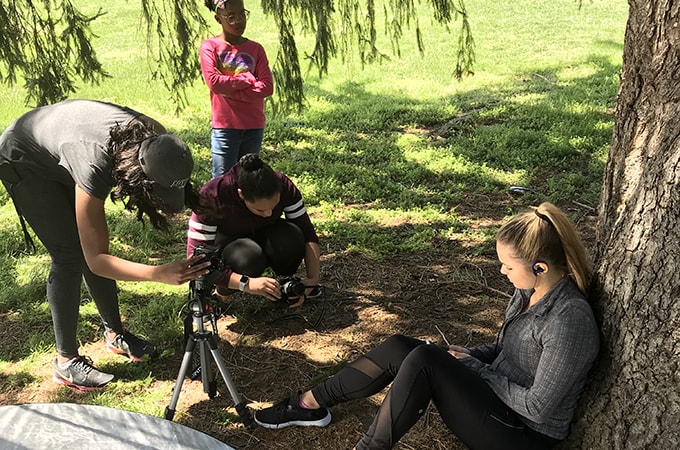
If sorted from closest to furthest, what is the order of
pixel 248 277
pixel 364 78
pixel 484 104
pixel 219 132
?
pixel 248 277 → pixel 219 132 → pixel 484 104 → pixel 364 78

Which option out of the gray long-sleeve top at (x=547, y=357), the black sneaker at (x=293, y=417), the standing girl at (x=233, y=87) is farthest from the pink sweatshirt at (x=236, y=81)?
the gray long-sleeve top at (x=547, y=357)

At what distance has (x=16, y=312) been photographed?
360 cm

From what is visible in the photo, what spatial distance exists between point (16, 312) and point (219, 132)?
5.74 feet

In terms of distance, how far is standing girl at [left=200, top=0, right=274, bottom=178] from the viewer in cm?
426

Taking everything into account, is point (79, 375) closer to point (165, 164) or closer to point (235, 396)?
point (235, 396)

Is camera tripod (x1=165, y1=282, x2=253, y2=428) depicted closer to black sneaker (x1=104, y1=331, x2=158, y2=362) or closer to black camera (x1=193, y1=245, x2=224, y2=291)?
black camera (x1=193, y1=245, x2=224, y2=291)

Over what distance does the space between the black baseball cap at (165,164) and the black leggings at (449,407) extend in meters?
1.05

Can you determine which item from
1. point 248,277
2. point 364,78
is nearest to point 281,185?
point 248,277

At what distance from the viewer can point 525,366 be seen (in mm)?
2137

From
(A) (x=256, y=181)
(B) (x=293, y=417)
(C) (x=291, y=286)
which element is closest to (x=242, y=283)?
(C) (x=291, y=286)

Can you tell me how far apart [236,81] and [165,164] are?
227 cm

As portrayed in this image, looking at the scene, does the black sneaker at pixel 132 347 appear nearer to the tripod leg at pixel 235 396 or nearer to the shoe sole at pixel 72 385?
the shoe sole at pixel 72 385

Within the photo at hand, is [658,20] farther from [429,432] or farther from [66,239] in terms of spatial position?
[66,239]

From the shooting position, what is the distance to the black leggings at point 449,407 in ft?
6.75
